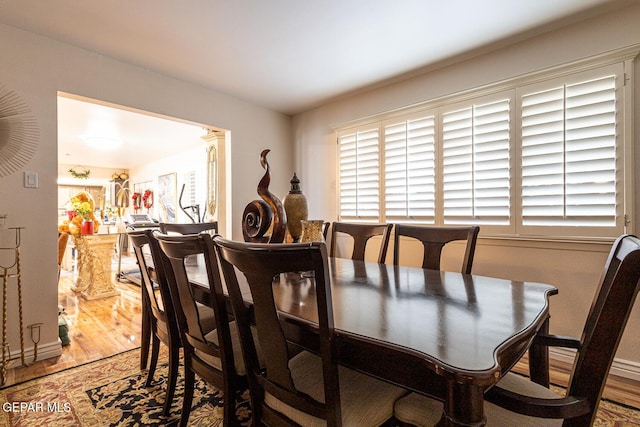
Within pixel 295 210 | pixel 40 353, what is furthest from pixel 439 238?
pixel 40 353

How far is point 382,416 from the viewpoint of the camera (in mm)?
1023

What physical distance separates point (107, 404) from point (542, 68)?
3681mm

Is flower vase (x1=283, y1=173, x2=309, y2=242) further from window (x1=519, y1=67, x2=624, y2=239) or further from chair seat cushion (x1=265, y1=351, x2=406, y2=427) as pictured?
window (x1=519, y1=67, x2=624, y2=239)

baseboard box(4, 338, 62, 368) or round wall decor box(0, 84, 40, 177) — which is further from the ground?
round wall decor box(0, 84, 40, 177)

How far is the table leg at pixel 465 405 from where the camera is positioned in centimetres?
70

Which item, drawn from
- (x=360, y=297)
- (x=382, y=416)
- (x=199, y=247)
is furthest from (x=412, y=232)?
(x=199, y=247)

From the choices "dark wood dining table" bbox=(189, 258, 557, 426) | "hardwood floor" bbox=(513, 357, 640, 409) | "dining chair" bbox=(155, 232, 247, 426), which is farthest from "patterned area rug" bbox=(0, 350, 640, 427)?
"dark wood dining table" bbox=(189, 258, 557, 426)

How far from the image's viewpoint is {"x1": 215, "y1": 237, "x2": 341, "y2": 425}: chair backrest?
32.6 inches

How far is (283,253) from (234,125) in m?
3.19

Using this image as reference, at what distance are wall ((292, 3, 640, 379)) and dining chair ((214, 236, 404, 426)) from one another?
1.89 metres

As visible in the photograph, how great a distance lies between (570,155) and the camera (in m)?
2.20

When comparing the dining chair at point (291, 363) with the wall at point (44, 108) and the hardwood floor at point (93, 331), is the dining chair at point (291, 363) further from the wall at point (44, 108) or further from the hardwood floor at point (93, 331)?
the wall at point (44, 108)

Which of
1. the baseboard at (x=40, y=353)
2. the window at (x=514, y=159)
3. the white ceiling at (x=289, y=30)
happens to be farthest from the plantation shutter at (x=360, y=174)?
the baseboard at (x=40, y=353)

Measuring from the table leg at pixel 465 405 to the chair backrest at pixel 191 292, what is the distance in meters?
0.87
